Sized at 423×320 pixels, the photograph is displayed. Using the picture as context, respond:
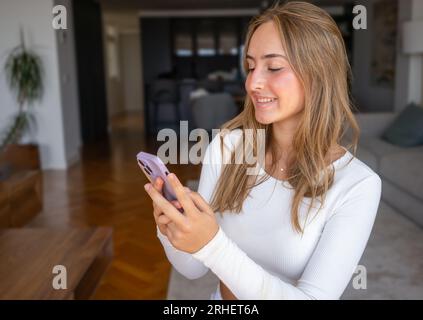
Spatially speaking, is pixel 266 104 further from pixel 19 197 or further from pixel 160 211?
pixel 19 197

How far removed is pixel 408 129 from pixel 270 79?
3341mm

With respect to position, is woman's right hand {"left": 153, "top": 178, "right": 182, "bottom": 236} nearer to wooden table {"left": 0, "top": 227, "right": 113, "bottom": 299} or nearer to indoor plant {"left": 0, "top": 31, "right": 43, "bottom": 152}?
wooden table {"left": 0, "top": 227, "right": 113, "bottom": 299}

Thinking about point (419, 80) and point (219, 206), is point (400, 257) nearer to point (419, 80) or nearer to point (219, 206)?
point (219, 206)

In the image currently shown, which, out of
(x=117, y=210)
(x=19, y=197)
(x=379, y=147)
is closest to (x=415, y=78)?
(x=379, y=147)

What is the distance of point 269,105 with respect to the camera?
92 cm

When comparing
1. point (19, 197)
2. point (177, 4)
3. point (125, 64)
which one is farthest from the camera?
point (125, 64)

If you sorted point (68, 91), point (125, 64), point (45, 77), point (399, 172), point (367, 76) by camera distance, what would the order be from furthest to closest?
point (125, 64)
point (367, 76)
point (68, 91)
point (45, 77)
point (399, 172)

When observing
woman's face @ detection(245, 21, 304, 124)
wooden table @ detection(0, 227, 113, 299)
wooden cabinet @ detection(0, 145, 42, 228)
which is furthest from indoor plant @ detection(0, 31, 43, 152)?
woman's face @ detection(245, 21, 304, 124)

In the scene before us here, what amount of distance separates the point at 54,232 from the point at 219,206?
1561mm

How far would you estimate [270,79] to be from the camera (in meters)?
0.89

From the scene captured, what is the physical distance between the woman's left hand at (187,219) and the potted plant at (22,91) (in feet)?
15.1

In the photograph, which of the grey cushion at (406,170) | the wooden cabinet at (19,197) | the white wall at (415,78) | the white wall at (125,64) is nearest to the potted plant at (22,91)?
the wooden cabinet at (19,197)

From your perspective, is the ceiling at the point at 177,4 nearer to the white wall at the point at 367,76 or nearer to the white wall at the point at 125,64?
the white wall at the point at 367,76

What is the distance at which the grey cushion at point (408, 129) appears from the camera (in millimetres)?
3785
